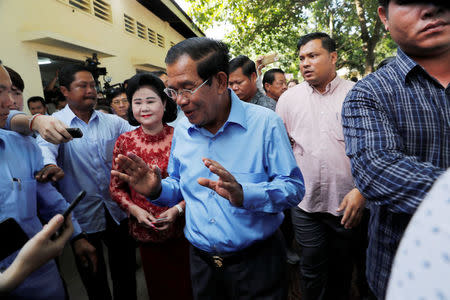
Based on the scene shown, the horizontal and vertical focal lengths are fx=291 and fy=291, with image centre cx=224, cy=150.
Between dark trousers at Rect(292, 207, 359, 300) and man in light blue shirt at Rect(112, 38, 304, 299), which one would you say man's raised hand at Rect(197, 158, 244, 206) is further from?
dark trousers at Rect(292, 207, 359, 300)

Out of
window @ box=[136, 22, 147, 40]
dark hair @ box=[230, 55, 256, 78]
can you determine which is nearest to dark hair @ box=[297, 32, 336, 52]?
dark hair @ box=[230, 55, 256, 78]

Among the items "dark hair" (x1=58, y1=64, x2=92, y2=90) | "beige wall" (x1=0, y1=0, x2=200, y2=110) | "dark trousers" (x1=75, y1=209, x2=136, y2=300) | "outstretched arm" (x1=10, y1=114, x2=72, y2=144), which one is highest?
"beige wall" (x1=0, y1=0, x2=200, y2=110)

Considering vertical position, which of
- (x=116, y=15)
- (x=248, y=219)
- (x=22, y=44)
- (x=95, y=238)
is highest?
(x=116, y=15)

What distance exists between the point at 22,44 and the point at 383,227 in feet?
21.9

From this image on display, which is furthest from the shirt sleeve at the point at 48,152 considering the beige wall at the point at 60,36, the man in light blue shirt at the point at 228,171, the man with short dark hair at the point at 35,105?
the beige wall at the point at 60,36

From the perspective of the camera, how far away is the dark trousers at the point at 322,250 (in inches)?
94.9

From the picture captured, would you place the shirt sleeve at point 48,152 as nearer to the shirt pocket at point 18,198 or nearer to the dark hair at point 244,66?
the shirt pocket at point 18,198

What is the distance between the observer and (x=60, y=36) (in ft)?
19.7

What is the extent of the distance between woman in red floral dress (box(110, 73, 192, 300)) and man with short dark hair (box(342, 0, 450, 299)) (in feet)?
5.05

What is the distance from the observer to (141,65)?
11.0 meters

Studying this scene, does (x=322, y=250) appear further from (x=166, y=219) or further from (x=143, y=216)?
(x=143, y=216)

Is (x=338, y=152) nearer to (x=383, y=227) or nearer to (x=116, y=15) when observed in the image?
(x=383, y=227)

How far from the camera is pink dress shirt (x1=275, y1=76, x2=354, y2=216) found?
2.36 m

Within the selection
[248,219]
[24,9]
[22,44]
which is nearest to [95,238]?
[248,219]
